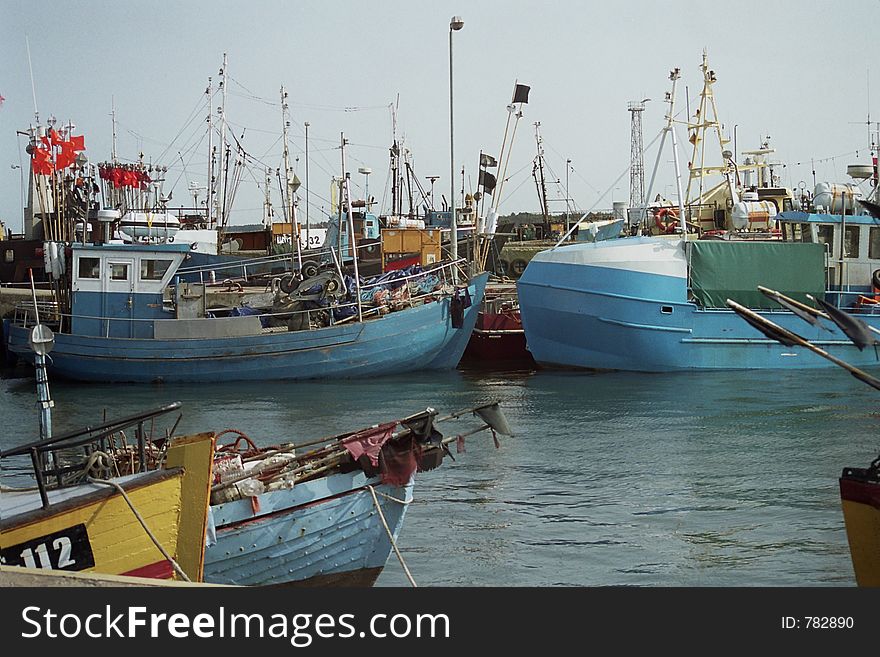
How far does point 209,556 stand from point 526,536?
403 cm

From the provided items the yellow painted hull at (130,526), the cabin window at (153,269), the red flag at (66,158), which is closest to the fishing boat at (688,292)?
the cabin window at (153,269)

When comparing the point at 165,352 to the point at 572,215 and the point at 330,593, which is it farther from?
the point at 572,215

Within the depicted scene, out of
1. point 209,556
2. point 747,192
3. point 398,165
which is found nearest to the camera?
point 209,556

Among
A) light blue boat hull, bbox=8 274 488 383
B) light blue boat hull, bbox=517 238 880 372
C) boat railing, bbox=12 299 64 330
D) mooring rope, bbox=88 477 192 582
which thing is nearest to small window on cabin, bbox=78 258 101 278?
boat railing, bbox=12 299 64 330

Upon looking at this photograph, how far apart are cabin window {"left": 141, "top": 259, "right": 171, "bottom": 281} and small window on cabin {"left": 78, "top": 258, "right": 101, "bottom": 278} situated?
996 mm

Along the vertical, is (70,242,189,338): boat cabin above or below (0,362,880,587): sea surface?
above

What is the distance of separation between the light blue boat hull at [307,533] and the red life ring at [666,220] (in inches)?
851

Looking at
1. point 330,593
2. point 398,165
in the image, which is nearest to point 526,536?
point 330,593

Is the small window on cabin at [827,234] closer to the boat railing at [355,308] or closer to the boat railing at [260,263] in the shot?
the boat railing at [355,308]

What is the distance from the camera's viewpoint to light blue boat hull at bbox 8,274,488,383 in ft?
81.6

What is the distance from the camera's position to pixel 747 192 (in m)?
30.6

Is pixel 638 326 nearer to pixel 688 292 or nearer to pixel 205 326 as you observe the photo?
pixel 688 292

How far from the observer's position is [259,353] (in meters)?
Result: 24.9

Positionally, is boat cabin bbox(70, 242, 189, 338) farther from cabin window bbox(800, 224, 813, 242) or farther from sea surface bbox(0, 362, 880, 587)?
cabin window bbox(800, 224, 813, 242)
